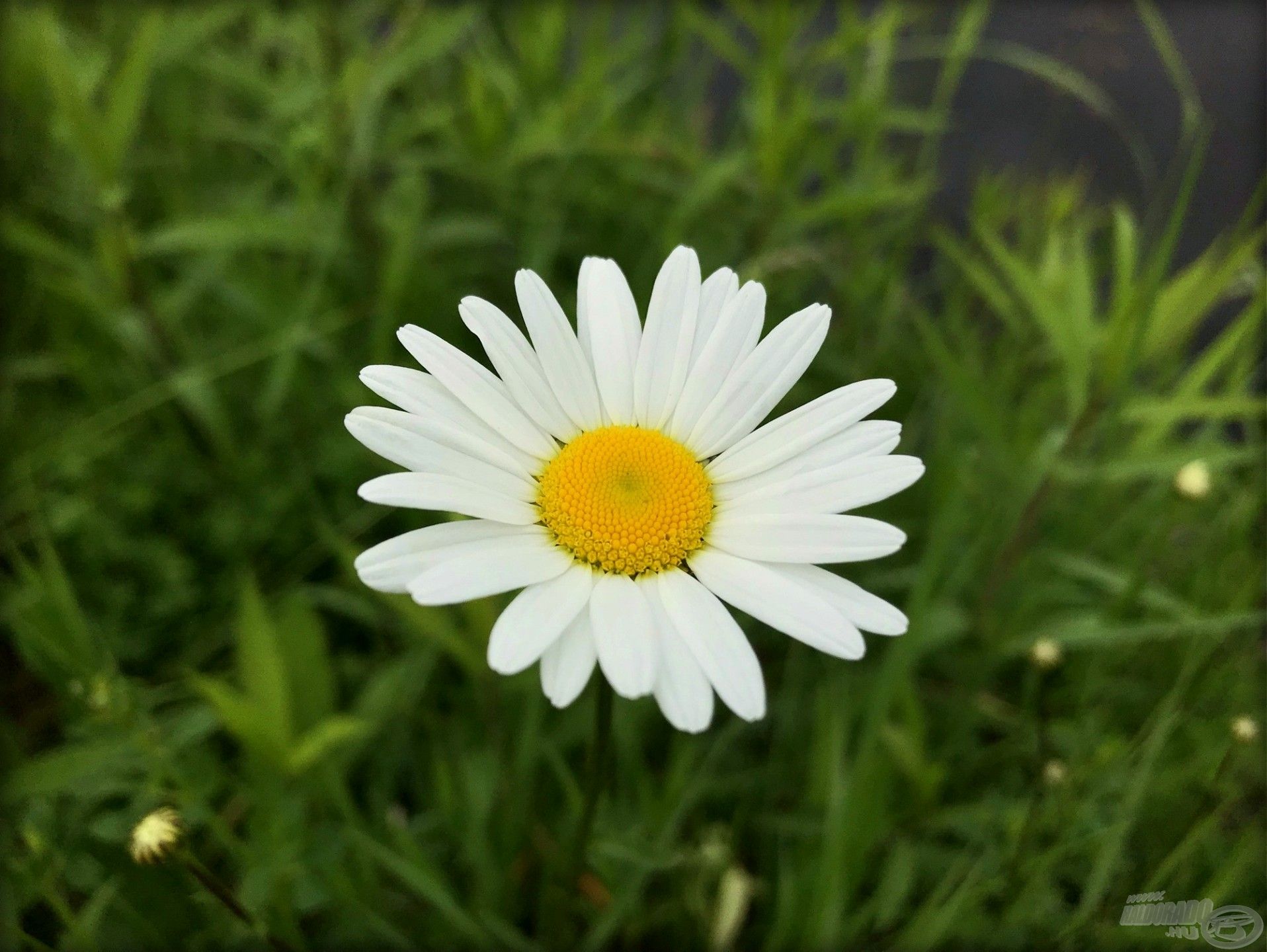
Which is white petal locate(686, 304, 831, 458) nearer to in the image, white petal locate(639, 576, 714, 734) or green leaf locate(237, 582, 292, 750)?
A: white petal locate(639, 576, 714, 734)

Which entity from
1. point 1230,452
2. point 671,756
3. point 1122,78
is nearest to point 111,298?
point 671,756

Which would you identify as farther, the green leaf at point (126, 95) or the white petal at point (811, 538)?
the green leaf at point (126, 95)

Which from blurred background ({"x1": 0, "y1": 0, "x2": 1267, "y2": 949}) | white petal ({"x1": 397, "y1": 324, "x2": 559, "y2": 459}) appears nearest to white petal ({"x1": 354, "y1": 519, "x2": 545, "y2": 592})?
white petal ({"x1": 397, "y1": 324, "x2": 559, "y2": 459})

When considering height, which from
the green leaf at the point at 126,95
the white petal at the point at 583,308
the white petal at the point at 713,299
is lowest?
the white petal at the point at 583,308

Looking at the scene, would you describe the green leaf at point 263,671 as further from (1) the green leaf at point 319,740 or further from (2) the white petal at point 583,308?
Result: (2) the white petal at point 583,308

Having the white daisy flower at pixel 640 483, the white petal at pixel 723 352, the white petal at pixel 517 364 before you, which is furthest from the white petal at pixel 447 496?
the white petal at pixel 723 352

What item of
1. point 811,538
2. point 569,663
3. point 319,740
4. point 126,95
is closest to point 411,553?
point 569,663

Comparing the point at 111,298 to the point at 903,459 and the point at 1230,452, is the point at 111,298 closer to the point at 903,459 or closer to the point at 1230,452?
the point at 903,459
